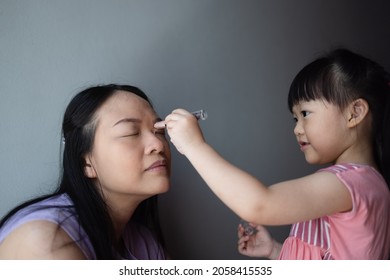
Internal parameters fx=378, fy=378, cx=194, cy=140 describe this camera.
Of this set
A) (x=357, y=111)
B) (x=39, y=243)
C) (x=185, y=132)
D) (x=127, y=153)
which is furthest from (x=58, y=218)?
(x=357, y=111)

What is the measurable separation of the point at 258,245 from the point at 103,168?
522mm

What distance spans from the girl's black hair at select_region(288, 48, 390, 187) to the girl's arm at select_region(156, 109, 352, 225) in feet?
0.68

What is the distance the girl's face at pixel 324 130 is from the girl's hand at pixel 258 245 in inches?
11.7

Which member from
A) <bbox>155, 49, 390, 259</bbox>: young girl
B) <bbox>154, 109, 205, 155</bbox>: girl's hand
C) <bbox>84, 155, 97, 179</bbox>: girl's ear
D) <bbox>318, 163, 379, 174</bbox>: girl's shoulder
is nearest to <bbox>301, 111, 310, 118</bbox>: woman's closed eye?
<bbox>155, 49, 390, 259</bbox>: young girl

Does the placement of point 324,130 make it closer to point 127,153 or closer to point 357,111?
point 357,111

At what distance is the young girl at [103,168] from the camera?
0.78 metres

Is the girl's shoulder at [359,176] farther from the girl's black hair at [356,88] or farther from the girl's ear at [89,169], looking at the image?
the girl's ear at [89,169]

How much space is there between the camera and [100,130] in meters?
0.84

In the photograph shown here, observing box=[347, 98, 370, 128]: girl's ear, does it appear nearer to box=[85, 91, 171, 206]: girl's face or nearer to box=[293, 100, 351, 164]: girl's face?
box=[293, 100, 351, 164]: girl's face

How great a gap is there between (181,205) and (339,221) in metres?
0.49

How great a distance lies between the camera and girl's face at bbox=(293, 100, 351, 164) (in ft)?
2.86

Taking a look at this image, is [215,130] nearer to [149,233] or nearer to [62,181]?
[149,233]

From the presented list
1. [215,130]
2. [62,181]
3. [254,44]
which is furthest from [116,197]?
[254,44]

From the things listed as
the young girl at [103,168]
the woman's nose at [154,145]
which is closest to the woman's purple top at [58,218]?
the young girl at [103,168]
